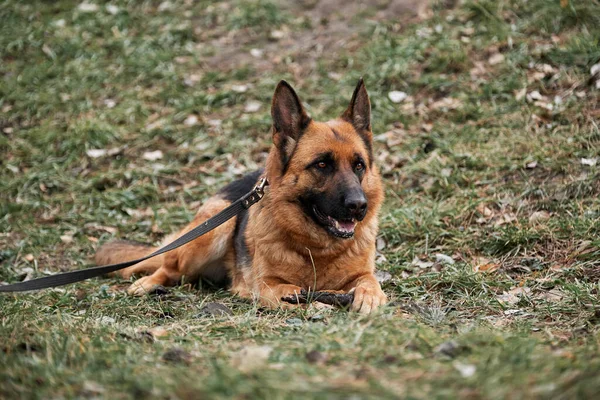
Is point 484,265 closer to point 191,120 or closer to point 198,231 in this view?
point 198,231

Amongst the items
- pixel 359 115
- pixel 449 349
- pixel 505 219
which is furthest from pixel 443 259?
pixel 449 349

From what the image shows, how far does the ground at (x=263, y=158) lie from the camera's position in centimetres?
278

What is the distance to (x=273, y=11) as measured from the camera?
419 inches

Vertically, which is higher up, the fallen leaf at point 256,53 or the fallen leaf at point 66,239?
the fallen leaf at point 256,53

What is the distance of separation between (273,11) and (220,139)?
3.26m

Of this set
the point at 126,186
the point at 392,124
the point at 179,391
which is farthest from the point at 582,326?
the point at 126,186

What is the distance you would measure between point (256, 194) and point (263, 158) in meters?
3.37

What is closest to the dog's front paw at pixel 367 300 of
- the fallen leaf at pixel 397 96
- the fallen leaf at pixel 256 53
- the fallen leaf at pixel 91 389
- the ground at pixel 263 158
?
the ground at pixel 263 158

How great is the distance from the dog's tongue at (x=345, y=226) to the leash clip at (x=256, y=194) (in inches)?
25.4

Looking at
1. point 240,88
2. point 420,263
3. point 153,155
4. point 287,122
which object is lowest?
point 420,263

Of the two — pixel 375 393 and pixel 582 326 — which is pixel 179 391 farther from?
pixel 582 326

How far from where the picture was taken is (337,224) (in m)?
4.55

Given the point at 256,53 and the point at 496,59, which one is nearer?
the point at 496,59

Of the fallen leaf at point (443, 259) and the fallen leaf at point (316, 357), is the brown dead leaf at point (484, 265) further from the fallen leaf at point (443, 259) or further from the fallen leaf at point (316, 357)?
the fallen leaf at point (316, 357)
